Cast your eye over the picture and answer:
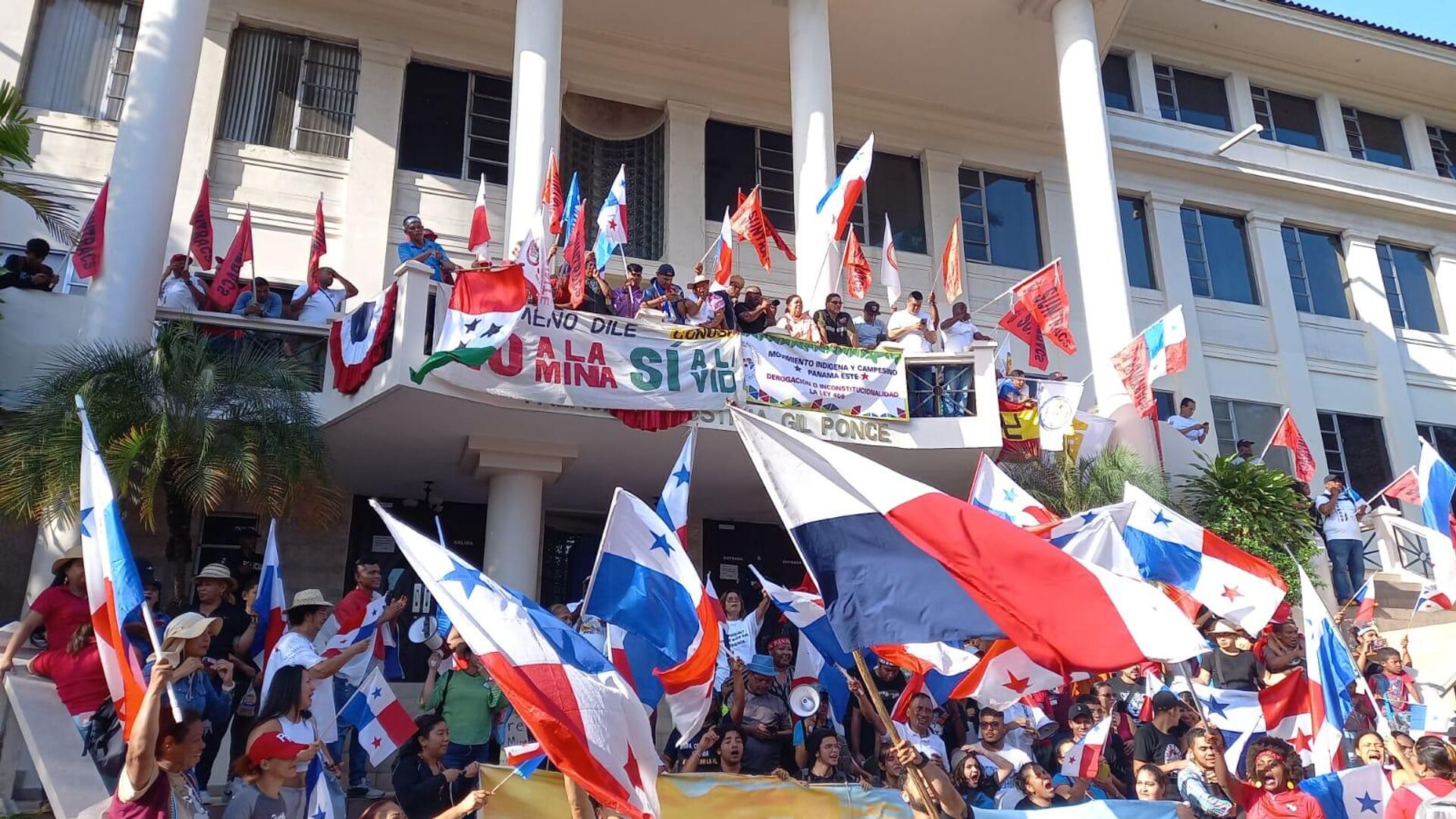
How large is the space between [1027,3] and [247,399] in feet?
39.0

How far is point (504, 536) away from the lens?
11.5 metres

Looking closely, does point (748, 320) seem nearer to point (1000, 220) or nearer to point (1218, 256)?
point (1000, 220)

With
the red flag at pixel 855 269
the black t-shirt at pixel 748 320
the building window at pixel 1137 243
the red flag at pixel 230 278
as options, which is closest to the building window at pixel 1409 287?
the building window at pixel 1137 243

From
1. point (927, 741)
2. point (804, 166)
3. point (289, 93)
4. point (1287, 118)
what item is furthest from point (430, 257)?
point (1287, 118)

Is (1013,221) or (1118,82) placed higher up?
(1118,82)

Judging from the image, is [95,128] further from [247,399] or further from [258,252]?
[247,399]

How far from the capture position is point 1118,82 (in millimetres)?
19547

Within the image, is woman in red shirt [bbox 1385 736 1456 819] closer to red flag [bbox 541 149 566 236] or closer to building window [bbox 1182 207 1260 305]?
red flag [bbox 541 149 566 236]

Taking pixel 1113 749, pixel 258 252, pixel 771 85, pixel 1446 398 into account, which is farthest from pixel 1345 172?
pixel 258 252

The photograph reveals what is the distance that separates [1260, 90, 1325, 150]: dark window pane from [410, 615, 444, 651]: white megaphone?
57.0 feet

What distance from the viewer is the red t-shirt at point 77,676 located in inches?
231

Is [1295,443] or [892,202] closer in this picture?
[1295,443]

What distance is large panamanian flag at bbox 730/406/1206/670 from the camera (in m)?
4.45

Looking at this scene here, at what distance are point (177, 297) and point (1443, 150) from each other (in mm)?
22565
